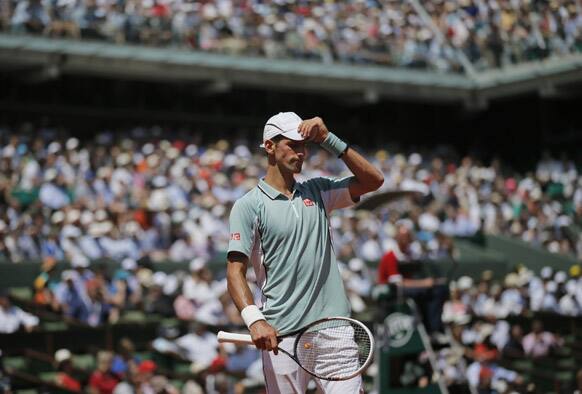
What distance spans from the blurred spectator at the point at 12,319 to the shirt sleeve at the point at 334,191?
25.2ft

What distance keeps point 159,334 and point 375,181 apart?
8.09 metres

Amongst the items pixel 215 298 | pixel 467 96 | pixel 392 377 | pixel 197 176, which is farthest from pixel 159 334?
pixel 467 96

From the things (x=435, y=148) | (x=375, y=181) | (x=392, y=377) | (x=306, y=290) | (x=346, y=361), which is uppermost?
(x=435, y=148)

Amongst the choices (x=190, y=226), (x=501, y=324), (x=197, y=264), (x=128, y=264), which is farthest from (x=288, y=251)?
(x=190, y=226)

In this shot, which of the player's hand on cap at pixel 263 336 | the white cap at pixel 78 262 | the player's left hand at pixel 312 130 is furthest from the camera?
the white cap at pixel 78 262

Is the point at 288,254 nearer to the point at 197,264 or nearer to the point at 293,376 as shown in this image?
the point at 293,376

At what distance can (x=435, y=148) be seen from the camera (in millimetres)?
26031

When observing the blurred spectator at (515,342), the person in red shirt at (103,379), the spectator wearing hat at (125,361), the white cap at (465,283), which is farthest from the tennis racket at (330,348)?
the white cap at (465,283)

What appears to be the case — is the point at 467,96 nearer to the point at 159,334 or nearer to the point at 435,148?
the point at 435,148

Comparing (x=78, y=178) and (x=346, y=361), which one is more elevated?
(x=78, y=178)

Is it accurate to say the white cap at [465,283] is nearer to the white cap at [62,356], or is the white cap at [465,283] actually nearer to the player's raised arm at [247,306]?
the white cap at [62,356]

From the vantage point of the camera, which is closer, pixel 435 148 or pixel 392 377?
pixel 392 377

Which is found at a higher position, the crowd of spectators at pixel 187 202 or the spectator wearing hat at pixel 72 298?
the crowd of spectators at pixel 187 202

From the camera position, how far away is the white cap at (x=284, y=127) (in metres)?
4.98
